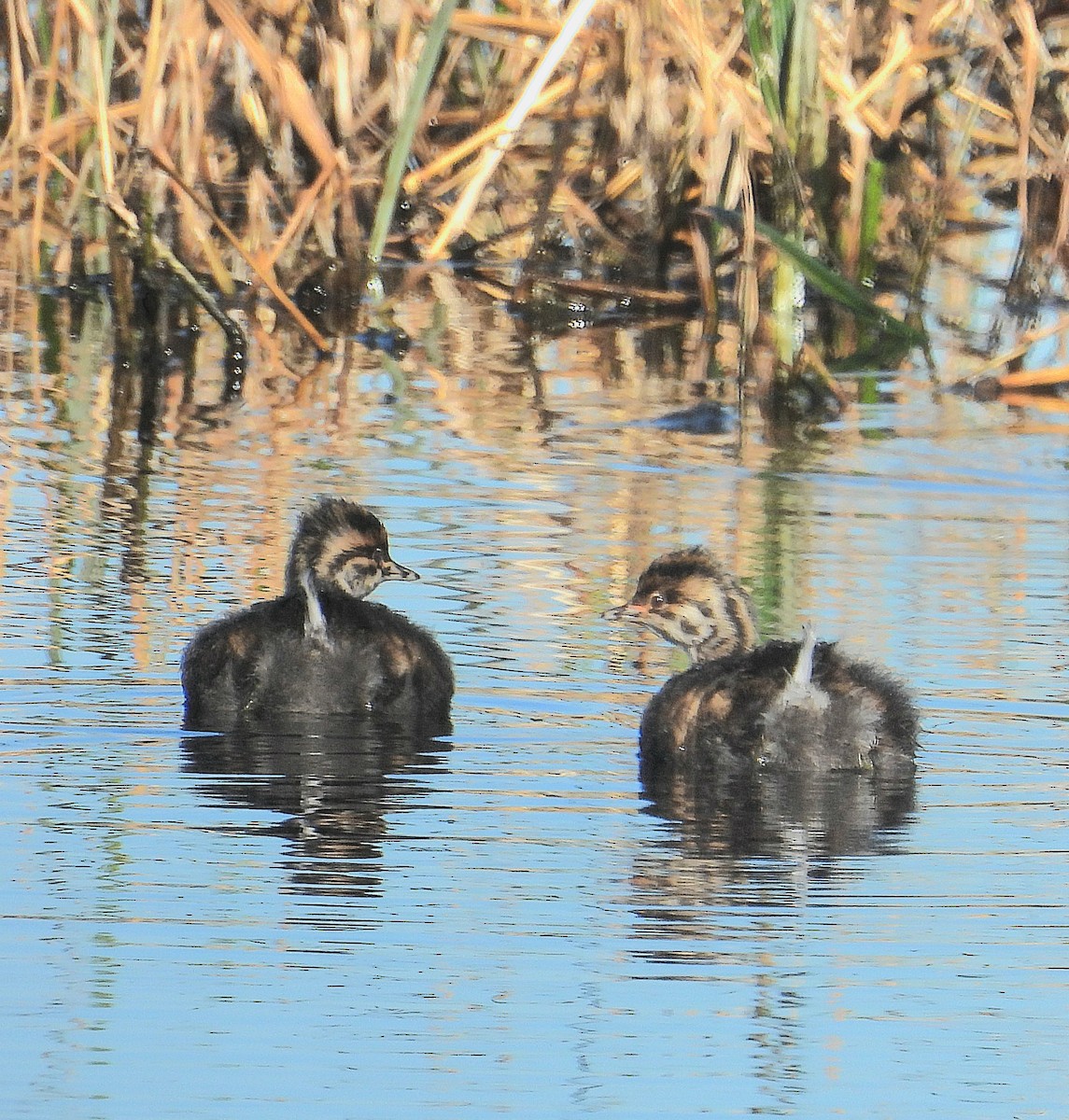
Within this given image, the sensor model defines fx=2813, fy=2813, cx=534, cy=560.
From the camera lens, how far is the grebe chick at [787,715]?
598 cm

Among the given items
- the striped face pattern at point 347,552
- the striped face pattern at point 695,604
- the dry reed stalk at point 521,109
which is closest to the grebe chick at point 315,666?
the striped face pattern at point 347,552

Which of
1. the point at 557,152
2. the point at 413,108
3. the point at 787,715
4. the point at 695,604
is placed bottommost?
the point at 787,715

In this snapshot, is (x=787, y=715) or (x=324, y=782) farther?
(x=787, y=715)

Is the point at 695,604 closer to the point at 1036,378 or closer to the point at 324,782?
the point at 324,782

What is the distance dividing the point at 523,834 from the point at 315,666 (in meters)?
1.38

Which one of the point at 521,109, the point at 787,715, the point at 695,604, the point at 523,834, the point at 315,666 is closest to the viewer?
the point at 523,834

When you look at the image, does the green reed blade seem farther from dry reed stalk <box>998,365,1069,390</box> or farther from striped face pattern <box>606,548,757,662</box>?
striped face pattern <box>606,548,757,662</box>

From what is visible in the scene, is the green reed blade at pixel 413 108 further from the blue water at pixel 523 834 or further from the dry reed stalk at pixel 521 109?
the blue water at pixel 523 834

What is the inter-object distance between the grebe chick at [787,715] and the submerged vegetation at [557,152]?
399 cm

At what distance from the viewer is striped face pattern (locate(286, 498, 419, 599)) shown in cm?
730

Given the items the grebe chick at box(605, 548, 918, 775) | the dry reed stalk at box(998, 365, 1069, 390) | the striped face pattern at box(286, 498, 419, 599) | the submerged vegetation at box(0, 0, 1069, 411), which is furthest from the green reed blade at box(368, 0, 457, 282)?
the grebe chick at box(605, 548, 918, 775)

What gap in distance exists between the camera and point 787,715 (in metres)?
6.08

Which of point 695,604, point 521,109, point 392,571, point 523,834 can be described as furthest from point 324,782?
point 521,109

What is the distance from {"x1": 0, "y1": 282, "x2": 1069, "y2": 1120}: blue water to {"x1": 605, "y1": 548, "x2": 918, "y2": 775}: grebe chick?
118mm
